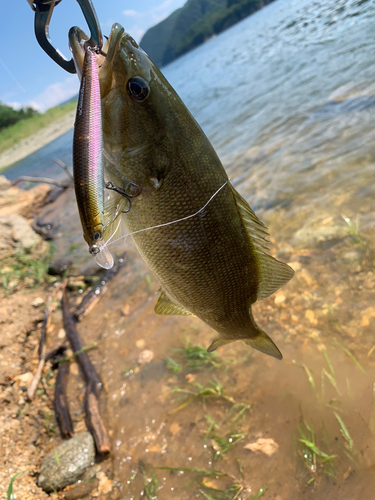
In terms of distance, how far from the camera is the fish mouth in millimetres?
1142

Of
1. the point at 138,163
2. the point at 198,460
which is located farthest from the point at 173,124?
the point at 198,460

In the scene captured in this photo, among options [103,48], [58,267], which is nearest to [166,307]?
[103,48]

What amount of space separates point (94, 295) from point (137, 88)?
4.70m

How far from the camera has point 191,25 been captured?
374 feet

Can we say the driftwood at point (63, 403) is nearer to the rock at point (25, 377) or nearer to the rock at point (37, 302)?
the rock at point (25, 377)

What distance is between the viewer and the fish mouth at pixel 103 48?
44.9 inches

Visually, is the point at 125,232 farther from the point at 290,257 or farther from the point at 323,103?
the point at 323,103

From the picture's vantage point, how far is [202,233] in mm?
1495

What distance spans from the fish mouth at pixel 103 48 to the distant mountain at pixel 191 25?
8830 centimetres

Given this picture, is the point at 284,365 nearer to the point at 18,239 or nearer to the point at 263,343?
the point at 263,343

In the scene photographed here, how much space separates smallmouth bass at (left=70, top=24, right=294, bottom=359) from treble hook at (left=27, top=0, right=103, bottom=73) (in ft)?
0.49

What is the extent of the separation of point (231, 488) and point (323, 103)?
8992 millimetres

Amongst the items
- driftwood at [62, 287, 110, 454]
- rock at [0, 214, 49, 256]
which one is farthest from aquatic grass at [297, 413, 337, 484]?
rock at [0, 214, 49, 256]

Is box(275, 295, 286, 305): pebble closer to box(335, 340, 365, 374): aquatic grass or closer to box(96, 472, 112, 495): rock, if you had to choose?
box(335, 340, 365, 374): aquatic grass
